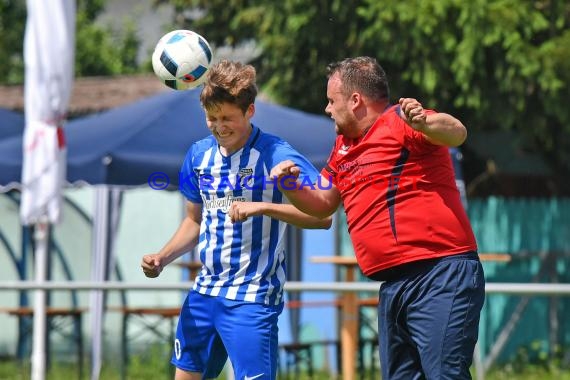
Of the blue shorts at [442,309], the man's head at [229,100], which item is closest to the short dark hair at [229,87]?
the man's head at [229,100]

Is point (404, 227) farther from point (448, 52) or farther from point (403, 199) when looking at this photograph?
point (448, 52)

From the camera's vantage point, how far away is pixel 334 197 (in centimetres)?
568

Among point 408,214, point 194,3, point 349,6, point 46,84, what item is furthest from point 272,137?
point 194,3

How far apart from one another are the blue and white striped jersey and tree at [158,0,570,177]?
6.61 m

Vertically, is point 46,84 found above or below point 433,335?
above

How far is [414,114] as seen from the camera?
492 cm

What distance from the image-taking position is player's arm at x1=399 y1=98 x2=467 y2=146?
16.2ft

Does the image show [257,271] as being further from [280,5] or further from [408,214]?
[280,5]

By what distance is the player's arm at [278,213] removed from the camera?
5195 mm

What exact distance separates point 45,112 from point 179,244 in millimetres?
4535

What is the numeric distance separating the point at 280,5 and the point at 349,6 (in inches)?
30.1

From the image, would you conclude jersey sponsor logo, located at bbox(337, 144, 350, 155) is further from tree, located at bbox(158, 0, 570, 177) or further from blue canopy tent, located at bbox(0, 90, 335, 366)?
tree, located at bbox(158, 0, 570, 177)

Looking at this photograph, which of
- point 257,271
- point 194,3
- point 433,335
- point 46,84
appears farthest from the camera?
point 194,3

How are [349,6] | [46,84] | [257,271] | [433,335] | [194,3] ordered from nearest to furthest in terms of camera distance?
[433,335] → [257,271] → [46,84] → [349,6] → [194,3]
